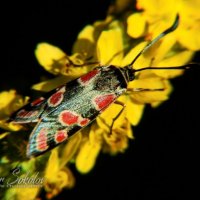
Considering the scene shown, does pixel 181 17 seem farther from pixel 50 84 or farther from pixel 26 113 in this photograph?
pixel 26 113

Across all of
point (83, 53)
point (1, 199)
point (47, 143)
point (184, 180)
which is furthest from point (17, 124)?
point (184, 180)

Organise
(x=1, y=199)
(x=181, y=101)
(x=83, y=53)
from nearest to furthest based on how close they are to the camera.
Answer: (x=1, y=199) → (x=83, y=53) → (x=181, y=101)

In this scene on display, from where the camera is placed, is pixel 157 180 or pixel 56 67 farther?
pixel 157 180

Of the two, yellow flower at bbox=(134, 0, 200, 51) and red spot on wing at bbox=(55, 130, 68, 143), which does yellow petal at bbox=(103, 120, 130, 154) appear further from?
yellow flower at bbox=(134, 0, 200, 51)

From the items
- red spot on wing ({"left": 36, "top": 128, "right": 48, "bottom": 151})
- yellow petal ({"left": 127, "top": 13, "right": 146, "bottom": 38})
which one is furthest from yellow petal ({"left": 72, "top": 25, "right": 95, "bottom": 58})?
red spot on wing ({"left": 36, "top": 128, "right": 48, "bottom": 151})

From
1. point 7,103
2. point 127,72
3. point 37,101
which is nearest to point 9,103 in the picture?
point 7,103

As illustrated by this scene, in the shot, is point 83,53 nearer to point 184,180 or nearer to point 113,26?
point 113,26

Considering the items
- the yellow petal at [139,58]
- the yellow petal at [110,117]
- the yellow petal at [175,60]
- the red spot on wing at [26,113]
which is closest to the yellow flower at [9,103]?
the red spot on wing at [26,113]
